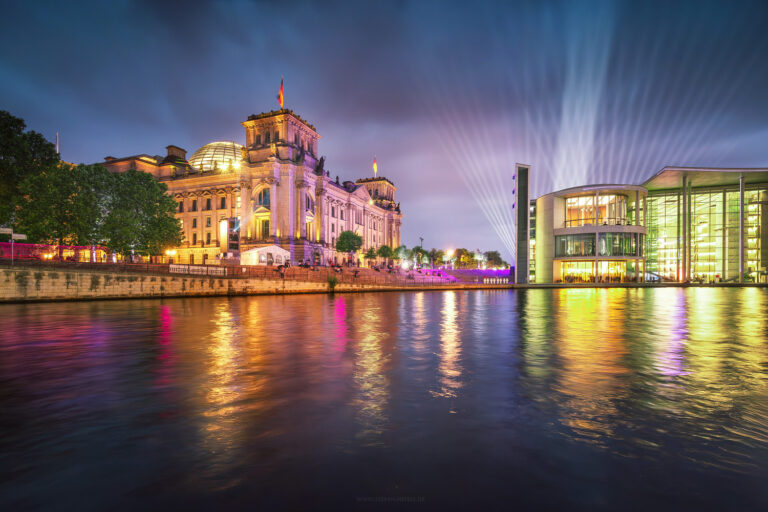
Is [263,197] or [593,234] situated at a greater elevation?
[263,197]

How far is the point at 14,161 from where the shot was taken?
124 feet

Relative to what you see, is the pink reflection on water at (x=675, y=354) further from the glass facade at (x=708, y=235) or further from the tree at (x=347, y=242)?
the glass facade at (x=708, y=235)

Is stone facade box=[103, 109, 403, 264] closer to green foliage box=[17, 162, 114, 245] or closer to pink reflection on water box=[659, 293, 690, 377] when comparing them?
green foliage box=[17, 162, 114, 245]

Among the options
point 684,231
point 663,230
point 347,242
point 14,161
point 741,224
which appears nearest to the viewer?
point 14,161

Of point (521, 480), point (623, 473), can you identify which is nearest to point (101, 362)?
point (521, 480)

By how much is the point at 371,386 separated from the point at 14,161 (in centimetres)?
4997

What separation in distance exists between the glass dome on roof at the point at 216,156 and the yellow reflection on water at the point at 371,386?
84.2m

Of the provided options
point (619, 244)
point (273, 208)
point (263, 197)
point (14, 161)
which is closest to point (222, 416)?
point (14, 161)

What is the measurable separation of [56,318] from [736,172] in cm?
9314

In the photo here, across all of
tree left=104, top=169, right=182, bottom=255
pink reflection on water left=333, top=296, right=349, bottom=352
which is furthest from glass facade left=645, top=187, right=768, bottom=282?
tree left=104, top=169, right=182, bottom=255

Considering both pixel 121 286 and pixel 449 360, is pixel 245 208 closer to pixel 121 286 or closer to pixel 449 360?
pixel 121 286

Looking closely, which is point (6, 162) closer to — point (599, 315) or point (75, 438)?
point (75, 438)

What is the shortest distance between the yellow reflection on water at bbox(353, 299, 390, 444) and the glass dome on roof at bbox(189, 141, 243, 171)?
8420 centimetres

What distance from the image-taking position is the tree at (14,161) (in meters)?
→ 36.3
